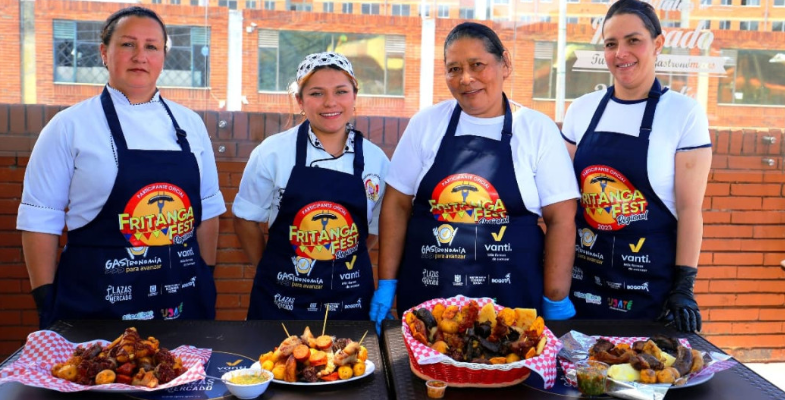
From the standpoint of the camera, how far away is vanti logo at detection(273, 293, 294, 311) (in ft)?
9.22

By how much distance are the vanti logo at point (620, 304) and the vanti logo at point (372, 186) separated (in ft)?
3.37

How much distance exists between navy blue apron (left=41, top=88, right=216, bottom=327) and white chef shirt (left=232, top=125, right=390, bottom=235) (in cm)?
26

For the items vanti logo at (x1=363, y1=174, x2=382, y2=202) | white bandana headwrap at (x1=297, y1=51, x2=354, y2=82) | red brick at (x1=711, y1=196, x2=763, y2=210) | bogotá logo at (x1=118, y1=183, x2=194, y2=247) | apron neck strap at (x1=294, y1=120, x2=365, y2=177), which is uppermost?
white bandana headwrap at (x1=297, y1=51, x2=354, y2=82)

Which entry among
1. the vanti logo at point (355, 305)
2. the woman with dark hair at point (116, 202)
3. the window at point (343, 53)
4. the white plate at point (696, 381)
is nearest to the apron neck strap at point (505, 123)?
the vanti logo at point (355, 305)

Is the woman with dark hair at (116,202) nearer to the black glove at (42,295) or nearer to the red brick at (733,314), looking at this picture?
the black glove at (42,295)

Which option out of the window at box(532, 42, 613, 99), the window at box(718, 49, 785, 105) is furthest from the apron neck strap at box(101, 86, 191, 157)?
the window at box(718, 49, 785, 105)

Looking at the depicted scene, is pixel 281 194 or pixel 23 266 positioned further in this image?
pixel 23 266

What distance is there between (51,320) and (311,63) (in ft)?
4.50

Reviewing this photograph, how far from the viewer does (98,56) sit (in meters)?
3.91

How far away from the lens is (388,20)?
4.21 m

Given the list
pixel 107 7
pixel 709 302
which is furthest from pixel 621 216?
pixel 107 7

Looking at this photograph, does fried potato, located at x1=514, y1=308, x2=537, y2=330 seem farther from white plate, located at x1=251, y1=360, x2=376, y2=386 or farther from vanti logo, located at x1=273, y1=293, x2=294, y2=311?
vanti logo, located at x1=273, y1=293, x2=294, y2=311

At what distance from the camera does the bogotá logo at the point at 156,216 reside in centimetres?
260

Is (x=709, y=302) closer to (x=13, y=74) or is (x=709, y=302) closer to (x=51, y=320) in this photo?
(x=51, y=320)
